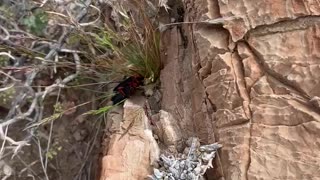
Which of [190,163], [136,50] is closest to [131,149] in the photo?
[190,163]

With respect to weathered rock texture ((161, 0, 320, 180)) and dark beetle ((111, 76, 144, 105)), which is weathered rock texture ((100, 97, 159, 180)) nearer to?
dark beetle ((111, 76, 144, 105))

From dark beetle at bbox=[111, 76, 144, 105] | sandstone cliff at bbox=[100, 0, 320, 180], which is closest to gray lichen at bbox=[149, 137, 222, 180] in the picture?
sandstone cliff at bbox=[100, 0, 320, 180]

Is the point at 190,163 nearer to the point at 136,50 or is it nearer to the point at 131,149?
the point at 131,149

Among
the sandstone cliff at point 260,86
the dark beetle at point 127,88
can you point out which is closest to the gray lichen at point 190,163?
the sandstone cliff at point 260,86

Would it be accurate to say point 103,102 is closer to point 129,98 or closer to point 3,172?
point 129,98

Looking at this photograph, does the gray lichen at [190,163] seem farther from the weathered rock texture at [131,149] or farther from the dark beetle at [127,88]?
the dark beetle at [127,88]
